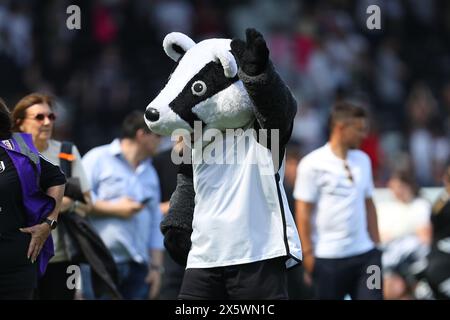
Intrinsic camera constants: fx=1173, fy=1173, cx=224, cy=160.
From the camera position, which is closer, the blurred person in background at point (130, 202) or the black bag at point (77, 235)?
the black bag at point (77, 235)

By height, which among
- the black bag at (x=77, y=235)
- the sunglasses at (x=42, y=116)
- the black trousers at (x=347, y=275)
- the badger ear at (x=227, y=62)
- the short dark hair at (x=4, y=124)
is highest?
the badger ear at (x=227, y=62)

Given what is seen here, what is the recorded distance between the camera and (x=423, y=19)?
65.2 feet

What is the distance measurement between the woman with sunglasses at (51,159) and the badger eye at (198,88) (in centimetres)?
181

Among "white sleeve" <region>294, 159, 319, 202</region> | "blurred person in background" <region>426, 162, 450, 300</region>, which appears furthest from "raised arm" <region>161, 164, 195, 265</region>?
"blurred person in background" <region>426, 162, 450, 300</region>

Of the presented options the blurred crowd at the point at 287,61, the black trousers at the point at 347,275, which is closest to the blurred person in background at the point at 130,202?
the black trousers at the point at 347,275

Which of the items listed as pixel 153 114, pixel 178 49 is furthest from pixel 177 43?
pixel 153 114

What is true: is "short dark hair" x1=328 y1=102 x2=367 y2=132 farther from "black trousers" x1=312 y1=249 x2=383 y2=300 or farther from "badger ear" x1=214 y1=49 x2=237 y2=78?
"badger ear" x1=214 y1=49 x2=237 y2=78

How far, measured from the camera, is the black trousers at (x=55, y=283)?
8.41m

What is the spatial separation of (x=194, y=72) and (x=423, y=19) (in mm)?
13659

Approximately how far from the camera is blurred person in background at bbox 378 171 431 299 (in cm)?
1195

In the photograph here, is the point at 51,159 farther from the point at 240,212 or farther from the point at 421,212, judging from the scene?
the point at 421,212

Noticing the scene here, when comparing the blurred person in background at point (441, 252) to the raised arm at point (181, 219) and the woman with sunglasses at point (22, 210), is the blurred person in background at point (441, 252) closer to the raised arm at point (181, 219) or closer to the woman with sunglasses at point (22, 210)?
the raised arm at point (181, 219)

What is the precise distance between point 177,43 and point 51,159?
1752 mm
